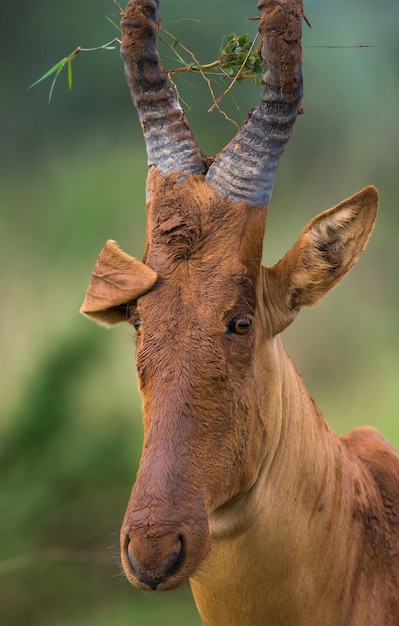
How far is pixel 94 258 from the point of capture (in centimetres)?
1055

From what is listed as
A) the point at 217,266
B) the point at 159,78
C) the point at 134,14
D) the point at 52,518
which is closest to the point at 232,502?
the point at 217,266

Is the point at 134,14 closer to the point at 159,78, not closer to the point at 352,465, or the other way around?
the point at 159,78

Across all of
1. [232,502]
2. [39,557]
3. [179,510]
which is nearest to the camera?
[179,510]

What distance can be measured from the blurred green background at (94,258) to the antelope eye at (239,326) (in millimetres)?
5617

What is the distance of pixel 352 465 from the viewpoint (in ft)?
15.8

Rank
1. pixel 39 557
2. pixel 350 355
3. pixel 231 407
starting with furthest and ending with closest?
1. pixel 350 355
2. pixel 39 557
3. pixel 231 407

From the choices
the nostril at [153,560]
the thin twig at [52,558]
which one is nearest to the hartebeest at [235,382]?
the nostril at [153,560]

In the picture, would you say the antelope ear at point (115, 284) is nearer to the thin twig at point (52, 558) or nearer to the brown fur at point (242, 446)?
the brown fur at point (242, 446)

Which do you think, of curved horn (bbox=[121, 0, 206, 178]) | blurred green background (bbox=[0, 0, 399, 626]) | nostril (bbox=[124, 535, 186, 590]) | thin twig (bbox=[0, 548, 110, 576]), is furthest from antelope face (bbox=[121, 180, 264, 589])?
thin twig (bbox=[0, 548, 110, 576])

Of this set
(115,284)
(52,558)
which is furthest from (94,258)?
(115,284)

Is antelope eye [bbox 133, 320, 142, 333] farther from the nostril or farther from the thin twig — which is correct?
the thin twig

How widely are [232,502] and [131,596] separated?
645 cm

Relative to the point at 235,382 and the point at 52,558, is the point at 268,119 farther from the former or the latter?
the point at 52,558

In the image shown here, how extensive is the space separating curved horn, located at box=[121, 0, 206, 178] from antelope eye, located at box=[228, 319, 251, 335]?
0.75 meters
